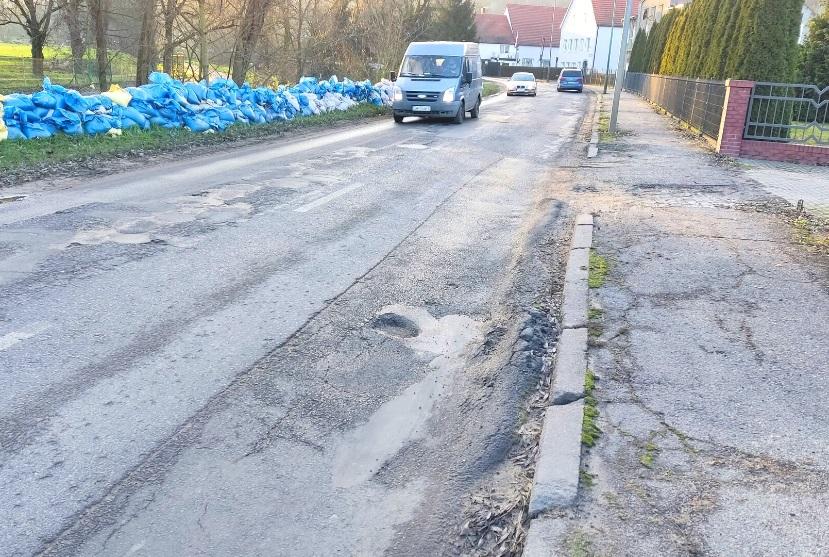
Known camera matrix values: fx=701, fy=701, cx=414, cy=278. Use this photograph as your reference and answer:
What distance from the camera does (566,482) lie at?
3.23 metres

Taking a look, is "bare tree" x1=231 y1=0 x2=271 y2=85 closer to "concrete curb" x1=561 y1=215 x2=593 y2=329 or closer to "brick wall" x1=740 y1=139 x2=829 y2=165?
"brick wall" x1=740 y1=139 x2=829 y2=165

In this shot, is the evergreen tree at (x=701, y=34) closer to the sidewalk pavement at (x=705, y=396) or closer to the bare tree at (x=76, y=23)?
the sidewalk pavement at (x=705, y=396)

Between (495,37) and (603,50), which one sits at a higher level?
(495,37)

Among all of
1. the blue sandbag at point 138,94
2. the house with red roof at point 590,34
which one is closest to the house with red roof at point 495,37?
the house with red roof at point 590,34

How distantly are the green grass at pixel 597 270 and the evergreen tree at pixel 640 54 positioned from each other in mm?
42387

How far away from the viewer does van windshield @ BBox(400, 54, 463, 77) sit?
2158 centimetres

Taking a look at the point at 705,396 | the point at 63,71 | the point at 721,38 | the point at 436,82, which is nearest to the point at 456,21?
the point at 63,71

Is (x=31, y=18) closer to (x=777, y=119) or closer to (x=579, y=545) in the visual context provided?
(x=777, y=119)

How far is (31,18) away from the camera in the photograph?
34906mm

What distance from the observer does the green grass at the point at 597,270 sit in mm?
6230

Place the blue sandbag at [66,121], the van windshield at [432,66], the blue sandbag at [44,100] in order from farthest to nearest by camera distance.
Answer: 1. the van windshield at [432,66]
2. the blue sandbag at [66,121]
3. the blue sandbag at [44,100]

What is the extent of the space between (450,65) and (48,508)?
20.3 m

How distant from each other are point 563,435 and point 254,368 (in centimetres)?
201

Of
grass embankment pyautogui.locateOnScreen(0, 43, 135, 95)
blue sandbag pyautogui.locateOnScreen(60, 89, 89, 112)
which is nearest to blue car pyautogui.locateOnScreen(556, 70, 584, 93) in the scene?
grass embankment pyautogui.locateOnScreen(0, 43, 135, 95)
